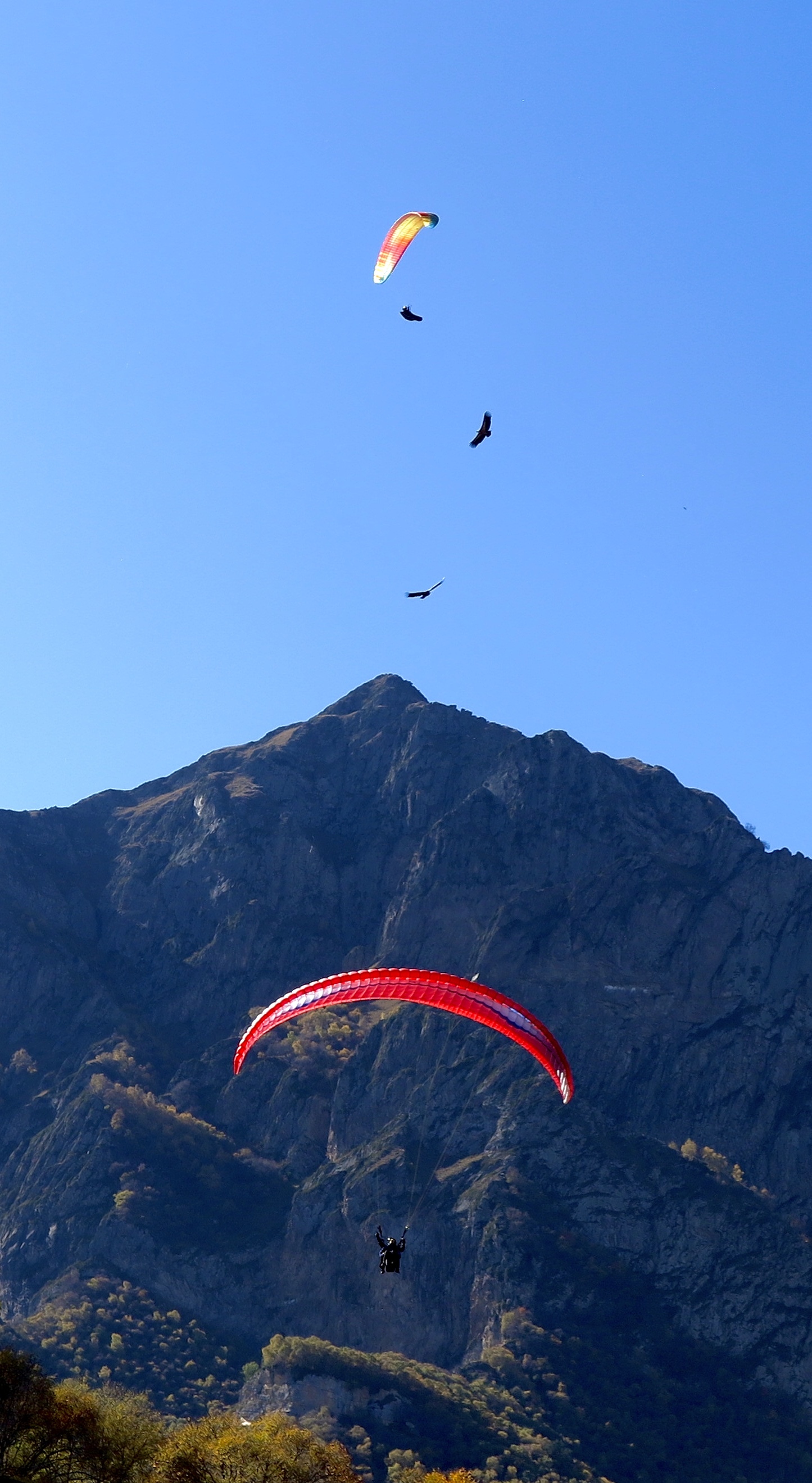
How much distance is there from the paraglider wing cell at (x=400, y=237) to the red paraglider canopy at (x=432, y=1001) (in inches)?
1207

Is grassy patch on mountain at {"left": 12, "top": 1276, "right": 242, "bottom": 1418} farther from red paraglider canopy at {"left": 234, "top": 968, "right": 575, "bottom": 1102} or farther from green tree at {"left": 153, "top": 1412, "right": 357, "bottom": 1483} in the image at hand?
red paraglider canopy at {"left": 234, "top": 968, "right": 575, "bottom": 1102}

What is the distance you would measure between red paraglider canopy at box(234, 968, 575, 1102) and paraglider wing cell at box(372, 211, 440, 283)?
30.6m

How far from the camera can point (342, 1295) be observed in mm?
198250

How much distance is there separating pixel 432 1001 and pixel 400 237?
3379 centimetres

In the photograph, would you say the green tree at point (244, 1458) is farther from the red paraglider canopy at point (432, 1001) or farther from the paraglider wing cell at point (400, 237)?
the paraglider wing cell at point (400, 237)

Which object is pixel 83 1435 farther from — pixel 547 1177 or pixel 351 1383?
pixel 547 1177

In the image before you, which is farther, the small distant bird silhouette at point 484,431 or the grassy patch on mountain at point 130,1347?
the grassy patch on mountain at point 130,1347

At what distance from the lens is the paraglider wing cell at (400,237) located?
268 feet

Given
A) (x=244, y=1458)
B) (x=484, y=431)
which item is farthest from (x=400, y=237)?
(x=244, y=1458)

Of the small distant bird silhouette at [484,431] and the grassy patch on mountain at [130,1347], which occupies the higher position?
the small distant bird silhouette at [484,431]

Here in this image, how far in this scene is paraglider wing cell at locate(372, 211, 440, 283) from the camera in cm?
8156

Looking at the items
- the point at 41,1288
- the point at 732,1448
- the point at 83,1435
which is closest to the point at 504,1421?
the point at 732,1448

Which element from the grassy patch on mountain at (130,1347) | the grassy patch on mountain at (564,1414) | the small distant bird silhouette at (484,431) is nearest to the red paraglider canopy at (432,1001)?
the small distant bird silhouette at (484,431)

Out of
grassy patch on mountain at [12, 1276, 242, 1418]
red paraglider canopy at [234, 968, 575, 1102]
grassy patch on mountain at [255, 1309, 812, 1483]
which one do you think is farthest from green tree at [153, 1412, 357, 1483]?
grassy patch on mountain at [12, 1276, 242, 1418]
